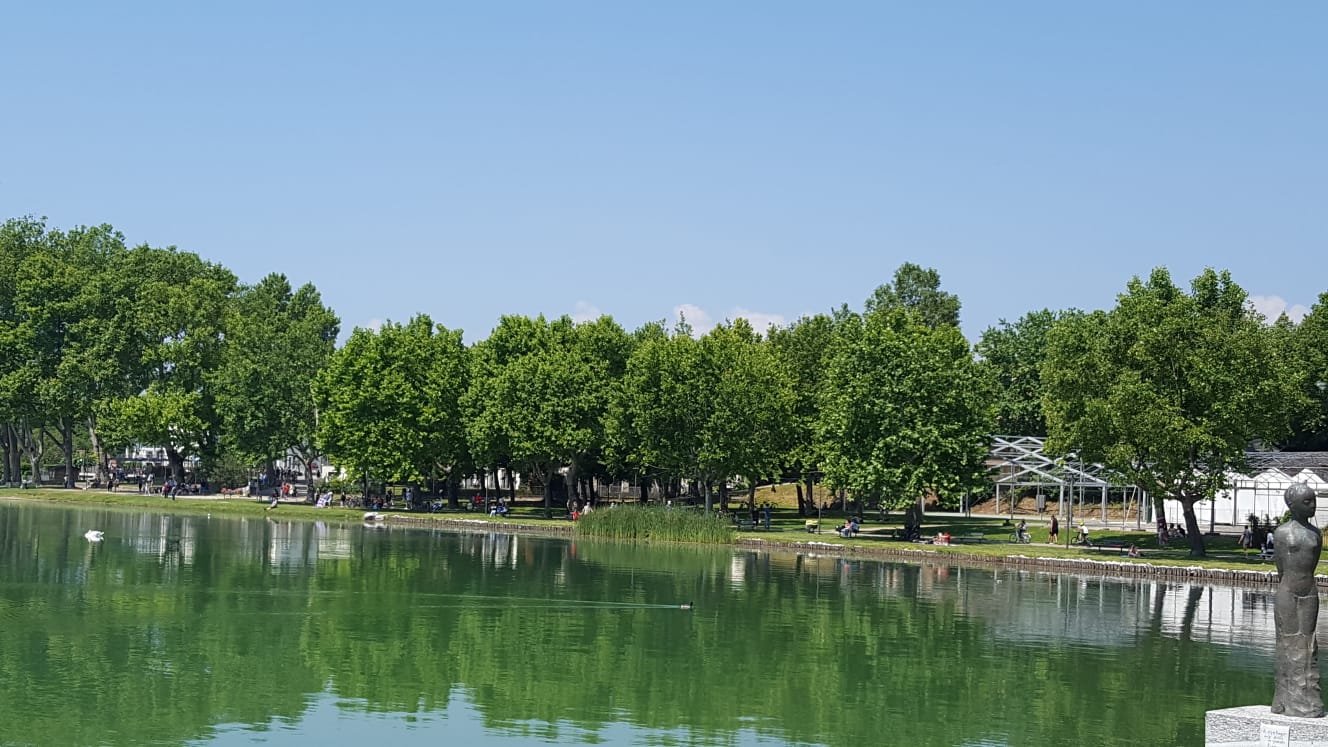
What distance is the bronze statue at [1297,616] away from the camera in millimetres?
22000

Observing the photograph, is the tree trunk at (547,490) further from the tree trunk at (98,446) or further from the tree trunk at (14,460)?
the tree trunk at (14,460)

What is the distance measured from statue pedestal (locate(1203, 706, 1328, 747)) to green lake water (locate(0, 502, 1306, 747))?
676cm

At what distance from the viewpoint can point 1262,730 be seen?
70.6 ft

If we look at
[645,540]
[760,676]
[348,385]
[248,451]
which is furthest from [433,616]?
[248,451]

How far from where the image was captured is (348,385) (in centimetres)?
10038

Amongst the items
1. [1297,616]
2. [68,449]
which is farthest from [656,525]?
[68,449]

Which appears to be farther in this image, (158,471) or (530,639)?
(158,471)

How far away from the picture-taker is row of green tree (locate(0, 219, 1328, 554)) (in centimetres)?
6662

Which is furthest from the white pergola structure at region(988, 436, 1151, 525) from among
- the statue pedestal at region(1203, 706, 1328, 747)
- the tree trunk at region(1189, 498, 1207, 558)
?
the statue pedestal at region(1203, 706, 1328, 747)

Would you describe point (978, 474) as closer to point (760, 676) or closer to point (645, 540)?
point (645, 540)

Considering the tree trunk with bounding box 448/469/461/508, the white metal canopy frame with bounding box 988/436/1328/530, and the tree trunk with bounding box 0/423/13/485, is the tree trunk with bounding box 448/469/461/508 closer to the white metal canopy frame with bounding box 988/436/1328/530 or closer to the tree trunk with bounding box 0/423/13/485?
the white metal canopy frame with bounding box 988/436/1328/530

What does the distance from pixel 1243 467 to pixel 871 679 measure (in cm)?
3828

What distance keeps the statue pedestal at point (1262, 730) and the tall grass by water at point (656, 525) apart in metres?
53.5

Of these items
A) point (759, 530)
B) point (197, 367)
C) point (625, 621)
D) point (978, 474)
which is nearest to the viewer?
point (625, 621)
